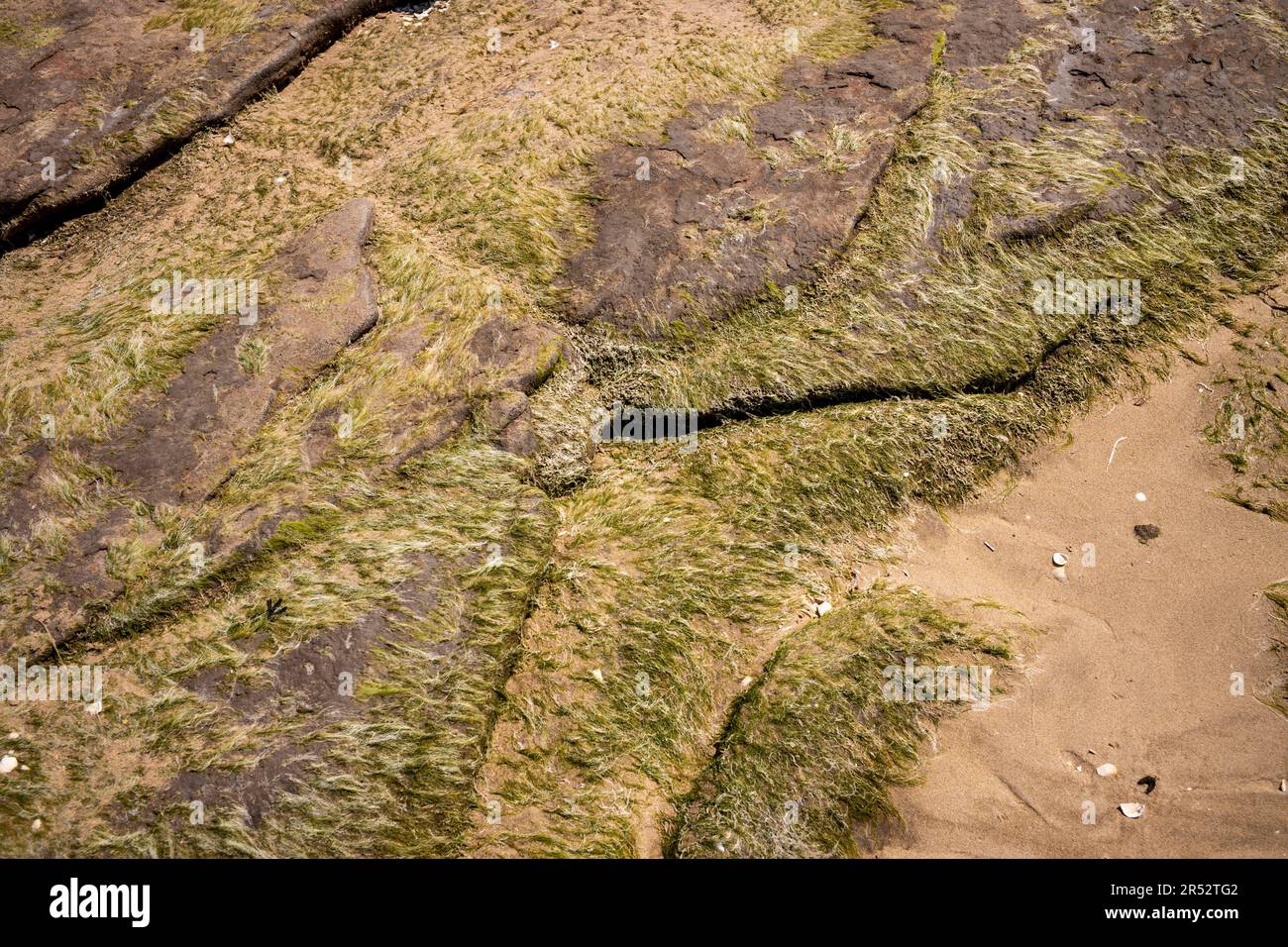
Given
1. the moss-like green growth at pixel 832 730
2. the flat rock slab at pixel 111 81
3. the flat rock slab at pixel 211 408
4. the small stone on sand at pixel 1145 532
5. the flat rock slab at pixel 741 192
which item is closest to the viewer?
the moss-like green growth at pixel 832 730

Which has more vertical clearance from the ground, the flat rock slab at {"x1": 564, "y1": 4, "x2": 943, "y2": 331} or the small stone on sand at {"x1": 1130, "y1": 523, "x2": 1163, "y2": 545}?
the flat rock slab at {"x1": 564, "y1": 4, "x2": 943, "y2": 331}

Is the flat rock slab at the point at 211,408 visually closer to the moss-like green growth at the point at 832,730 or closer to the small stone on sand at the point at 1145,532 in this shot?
the moss-like green growth at the point at 832,730

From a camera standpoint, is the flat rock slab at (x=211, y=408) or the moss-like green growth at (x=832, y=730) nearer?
the moss-like green growth at (x=832, y=730)

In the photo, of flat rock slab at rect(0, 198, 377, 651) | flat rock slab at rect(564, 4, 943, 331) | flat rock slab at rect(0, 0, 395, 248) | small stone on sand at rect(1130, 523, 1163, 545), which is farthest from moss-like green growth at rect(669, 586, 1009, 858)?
flat rock slab at rect(0, 0, 395, 248)

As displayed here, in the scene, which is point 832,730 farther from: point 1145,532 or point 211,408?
point 211,408

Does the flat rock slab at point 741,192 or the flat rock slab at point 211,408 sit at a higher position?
the flat rock slab at point 741,192

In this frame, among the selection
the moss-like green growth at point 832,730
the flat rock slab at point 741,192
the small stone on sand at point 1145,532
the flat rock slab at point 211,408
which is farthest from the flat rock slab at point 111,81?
the small stone on sand at point 1145,532

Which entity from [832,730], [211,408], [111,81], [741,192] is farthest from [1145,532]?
[111,81]

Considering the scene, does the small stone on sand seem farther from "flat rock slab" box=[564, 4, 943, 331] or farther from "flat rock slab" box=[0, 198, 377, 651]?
"flat rock slab" box=[0, 198, 377, 651]
